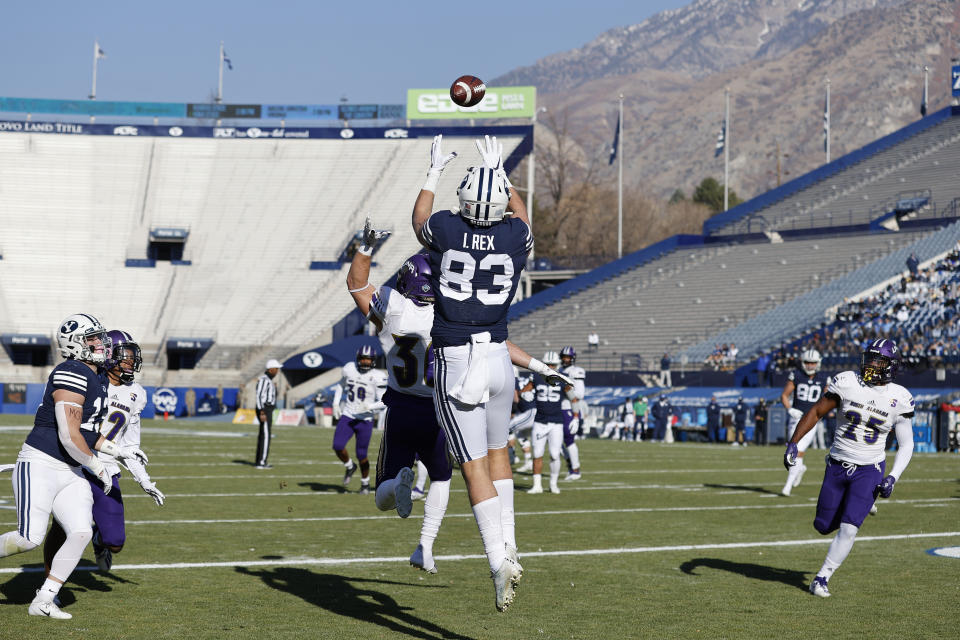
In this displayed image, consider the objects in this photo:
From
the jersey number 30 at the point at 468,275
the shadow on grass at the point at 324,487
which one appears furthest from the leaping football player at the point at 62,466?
the shadow on grass at the point at 324,487

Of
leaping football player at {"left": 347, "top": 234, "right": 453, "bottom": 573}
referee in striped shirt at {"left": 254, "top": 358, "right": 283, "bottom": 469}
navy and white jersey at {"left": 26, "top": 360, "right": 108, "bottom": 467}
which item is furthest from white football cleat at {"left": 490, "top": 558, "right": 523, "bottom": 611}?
referee in striped shirt at {"left": 254, "top": 358, "right": 283, "bottom": 469}

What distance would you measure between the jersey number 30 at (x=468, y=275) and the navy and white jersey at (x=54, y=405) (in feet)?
7.73

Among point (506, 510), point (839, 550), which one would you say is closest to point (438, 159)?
point (506, 510)

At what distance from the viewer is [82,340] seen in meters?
7.62

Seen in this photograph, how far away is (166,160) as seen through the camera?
60281mm

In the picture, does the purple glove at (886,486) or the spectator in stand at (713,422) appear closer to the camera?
the purple glove at (886,486)

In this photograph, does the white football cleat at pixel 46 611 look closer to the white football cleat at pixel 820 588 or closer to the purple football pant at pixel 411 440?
the purple football pant at pixel 411 440

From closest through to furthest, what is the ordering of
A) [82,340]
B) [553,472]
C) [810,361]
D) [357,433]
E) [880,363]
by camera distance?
[82,340] → [880,363] → [357,433] → [553,472] → [810,361]

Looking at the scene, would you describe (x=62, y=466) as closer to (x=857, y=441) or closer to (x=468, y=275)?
A: (x=468, y=275)

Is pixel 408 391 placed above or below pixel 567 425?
above

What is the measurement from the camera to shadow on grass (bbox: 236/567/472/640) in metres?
7.31

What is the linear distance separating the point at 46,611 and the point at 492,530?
110 inches

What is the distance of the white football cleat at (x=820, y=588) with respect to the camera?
28.6ft

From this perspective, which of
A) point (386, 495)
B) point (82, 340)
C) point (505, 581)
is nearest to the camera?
point (505, 581)
